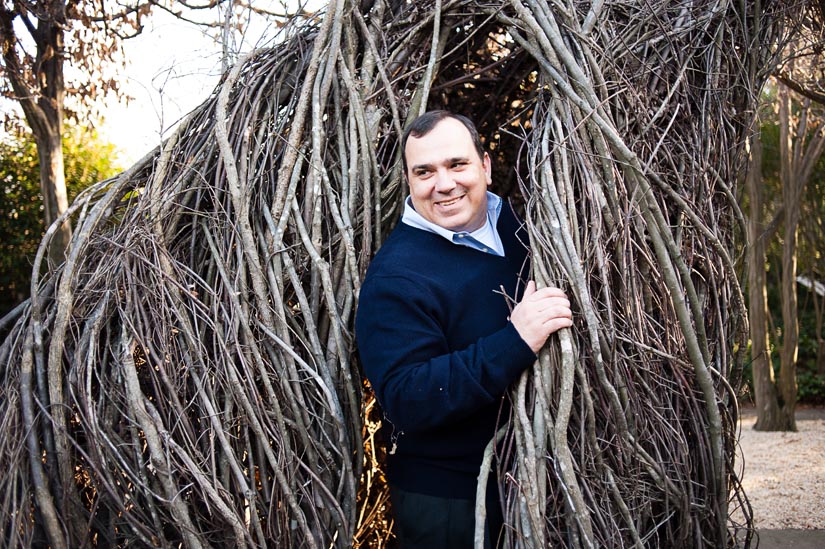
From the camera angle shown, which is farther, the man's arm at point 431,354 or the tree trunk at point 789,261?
the tree trunk at point 789,261

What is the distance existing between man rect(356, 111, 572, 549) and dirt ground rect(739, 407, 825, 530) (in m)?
2.93

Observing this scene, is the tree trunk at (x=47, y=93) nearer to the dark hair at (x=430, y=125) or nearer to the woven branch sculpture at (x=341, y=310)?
the woven branch sculpture at (x=341, y=310)

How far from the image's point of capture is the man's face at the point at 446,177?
2.22 m

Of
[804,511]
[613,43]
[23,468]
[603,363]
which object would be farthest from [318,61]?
[804,511]

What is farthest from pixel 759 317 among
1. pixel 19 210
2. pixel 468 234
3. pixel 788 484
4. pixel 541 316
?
pixel 19 210

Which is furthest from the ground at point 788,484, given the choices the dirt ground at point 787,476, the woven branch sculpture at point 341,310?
the woven branch sculpture at point 341,310

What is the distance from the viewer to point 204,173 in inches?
98.7

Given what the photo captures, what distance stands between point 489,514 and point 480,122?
1857 millimetres

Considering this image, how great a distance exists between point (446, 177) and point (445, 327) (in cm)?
45

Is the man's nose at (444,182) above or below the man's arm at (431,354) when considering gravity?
above

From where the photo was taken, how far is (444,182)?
87.0 inches

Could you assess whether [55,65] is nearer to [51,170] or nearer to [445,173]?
[51,170]

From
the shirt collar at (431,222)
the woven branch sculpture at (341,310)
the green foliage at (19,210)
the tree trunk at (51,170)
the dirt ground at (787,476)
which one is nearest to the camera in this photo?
the woven branch sculpture at (341,310)

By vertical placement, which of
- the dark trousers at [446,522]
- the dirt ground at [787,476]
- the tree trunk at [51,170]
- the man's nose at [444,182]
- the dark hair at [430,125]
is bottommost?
the dirt ground at [787,476]
